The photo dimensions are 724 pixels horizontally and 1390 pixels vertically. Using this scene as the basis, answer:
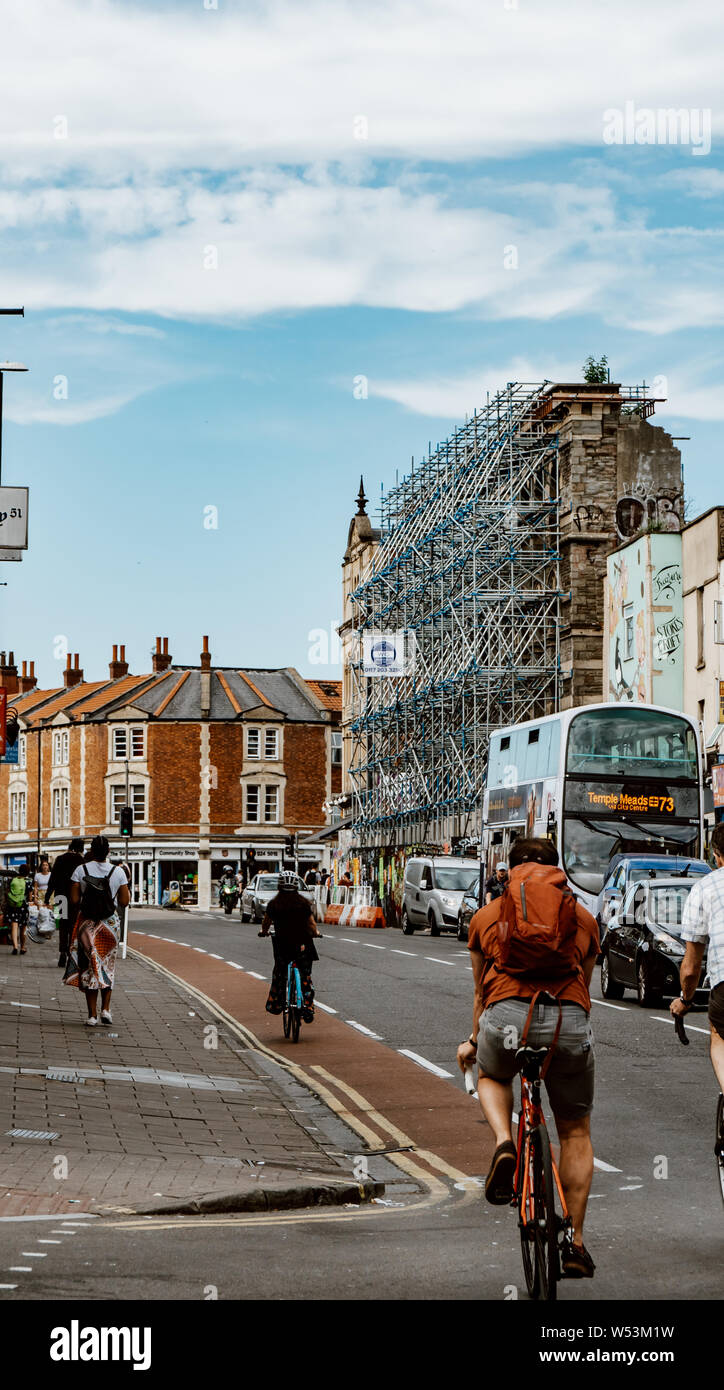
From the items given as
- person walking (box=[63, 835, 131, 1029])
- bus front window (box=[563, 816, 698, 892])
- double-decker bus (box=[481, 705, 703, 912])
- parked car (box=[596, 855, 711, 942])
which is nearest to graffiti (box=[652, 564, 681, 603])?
double-decker bus (box=[481, 705, 703, 912])

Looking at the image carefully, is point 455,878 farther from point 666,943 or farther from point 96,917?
point 96,917

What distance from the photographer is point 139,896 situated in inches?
3730

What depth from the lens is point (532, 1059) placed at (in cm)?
714

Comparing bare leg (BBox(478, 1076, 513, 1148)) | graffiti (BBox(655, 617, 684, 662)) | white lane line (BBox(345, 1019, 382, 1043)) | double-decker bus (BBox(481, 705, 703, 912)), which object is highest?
graffiti (BBox(655, 617, 684, 662))

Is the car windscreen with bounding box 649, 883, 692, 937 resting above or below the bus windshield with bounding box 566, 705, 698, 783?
below

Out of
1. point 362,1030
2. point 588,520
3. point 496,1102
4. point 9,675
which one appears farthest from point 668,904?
point 9,675

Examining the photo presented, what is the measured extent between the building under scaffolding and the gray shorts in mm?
49880

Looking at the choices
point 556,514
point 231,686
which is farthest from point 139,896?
point 556,514

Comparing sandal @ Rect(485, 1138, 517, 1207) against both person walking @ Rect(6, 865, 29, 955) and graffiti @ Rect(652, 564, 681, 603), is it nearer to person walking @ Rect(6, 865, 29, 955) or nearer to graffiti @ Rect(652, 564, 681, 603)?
person walking @ Rect(6, 865, 29, 955)

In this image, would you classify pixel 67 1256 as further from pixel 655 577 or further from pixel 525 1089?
pixel 655 577

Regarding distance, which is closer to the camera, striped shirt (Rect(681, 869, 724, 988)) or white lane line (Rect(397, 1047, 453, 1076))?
striped shirt (Rect(681, 869, 724, 988))

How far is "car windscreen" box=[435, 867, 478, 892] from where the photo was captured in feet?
153

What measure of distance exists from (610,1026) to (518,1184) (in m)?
12.6

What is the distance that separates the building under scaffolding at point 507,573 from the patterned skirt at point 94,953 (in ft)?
129
